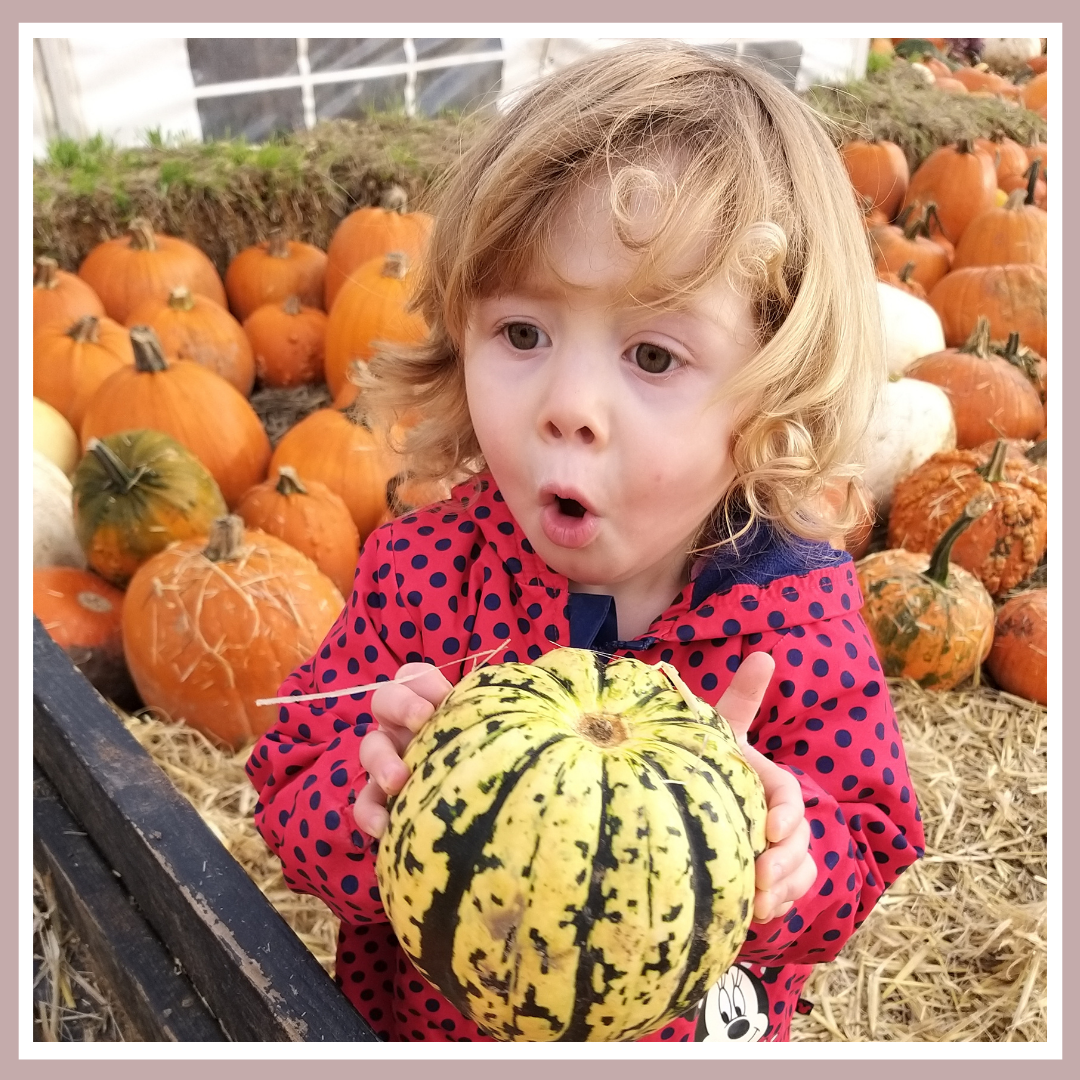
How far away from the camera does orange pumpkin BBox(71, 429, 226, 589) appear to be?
326 centimetres

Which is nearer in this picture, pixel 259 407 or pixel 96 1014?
pixel 96 1014

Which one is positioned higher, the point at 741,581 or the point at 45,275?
the point at 45,275

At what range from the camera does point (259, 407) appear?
4.63 metres

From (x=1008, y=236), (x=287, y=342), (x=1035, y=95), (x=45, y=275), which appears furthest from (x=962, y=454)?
(x=1035, y=95)

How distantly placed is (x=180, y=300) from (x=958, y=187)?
4361 mm

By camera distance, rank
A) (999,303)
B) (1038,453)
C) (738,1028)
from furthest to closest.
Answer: (999,303) < (1038,453) < (738,1028)

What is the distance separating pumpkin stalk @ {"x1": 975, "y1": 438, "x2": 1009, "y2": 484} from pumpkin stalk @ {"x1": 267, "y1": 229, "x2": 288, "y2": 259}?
3.19 m

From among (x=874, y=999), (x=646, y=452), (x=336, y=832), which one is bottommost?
(x=874, y=999)

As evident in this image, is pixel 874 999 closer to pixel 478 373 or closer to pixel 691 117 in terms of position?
pixel 478 373

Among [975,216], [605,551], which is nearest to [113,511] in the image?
[605,551]

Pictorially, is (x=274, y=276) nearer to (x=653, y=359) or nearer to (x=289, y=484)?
(x=289, y=484)

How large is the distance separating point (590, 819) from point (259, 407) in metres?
3.82

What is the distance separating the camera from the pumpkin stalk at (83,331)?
4078 mm

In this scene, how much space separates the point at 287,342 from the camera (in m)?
4.61
